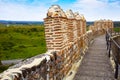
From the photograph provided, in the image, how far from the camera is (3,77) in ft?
11.0

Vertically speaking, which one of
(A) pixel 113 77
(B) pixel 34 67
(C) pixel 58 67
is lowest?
(A) pixel 113 77

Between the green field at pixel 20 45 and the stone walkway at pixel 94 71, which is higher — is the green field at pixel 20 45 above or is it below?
below

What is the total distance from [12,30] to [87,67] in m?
84.9

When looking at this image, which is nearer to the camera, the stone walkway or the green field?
the stone walkway

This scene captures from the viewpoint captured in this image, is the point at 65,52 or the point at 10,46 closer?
the point at 65,52

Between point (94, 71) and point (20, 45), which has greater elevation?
point (94, 71)

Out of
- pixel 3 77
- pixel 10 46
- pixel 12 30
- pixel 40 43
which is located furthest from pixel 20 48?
pixel 3 77

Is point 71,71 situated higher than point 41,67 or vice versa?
point 41,67

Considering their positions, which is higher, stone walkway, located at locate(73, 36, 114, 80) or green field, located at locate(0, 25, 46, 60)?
stone walkway, located at locate(73, 36, 114, 80)

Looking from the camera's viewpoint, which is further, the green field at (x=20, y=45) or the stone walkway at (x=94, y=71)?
the green field at (x=20, y=45)

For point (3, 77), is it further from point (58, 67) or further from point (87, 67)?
point (87, 67)

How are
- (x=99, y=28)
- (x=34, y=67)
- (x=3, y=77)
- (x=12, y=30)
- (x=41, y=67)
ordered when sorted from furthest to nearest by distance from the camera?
(x=12, y=30) < (x=99, y=28) < (x=41, y=67) < (x=34, y=67) < (x=3, y=77)

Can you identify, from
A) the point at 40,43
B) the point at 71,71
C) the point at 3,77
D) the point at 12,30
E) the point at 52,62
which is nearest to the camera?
the point at 3,77

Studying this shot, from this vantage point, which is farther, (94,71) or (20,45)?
(20,45)
